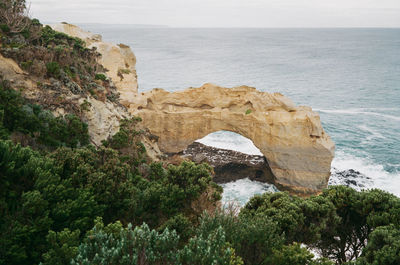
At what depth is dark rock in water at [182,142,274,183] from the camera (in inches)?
1138

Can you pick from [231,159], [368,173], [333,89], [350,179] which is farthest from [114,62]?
[333,89]

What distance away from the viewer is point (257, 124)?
26922mm

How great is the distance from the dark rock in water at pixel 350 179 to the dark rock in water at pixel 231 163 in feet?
20.1

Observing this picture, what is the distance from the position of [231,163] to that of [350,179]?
1122 centimetres

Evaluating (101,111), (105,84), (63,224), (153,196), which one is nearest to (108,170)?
(153,196)

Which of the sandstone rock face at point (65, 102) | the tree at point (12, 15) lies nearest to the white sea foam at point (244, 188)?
the sandstone rock face at point (65, 102)

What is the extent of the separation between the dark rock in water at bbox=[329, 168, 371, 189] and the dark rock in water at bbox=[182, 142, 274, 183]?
611 centimetres

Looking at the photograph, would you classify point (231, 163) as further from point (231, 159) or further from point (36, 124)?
point (36, 124)

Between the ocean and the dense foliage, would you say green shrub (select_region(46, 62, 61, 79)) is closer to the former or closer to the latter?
the dense foliage

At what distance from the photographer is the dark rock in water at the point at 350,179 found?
2794 centimetres

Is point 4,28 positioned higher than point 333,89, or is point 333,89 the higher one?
point 4,28

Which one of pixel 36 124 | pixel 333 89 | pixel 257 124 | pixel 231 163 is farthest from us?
pixel 333 89

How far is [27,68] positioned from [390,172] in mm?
32512

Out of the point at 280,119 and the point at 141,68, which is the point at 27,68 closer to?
the point at 280,119
